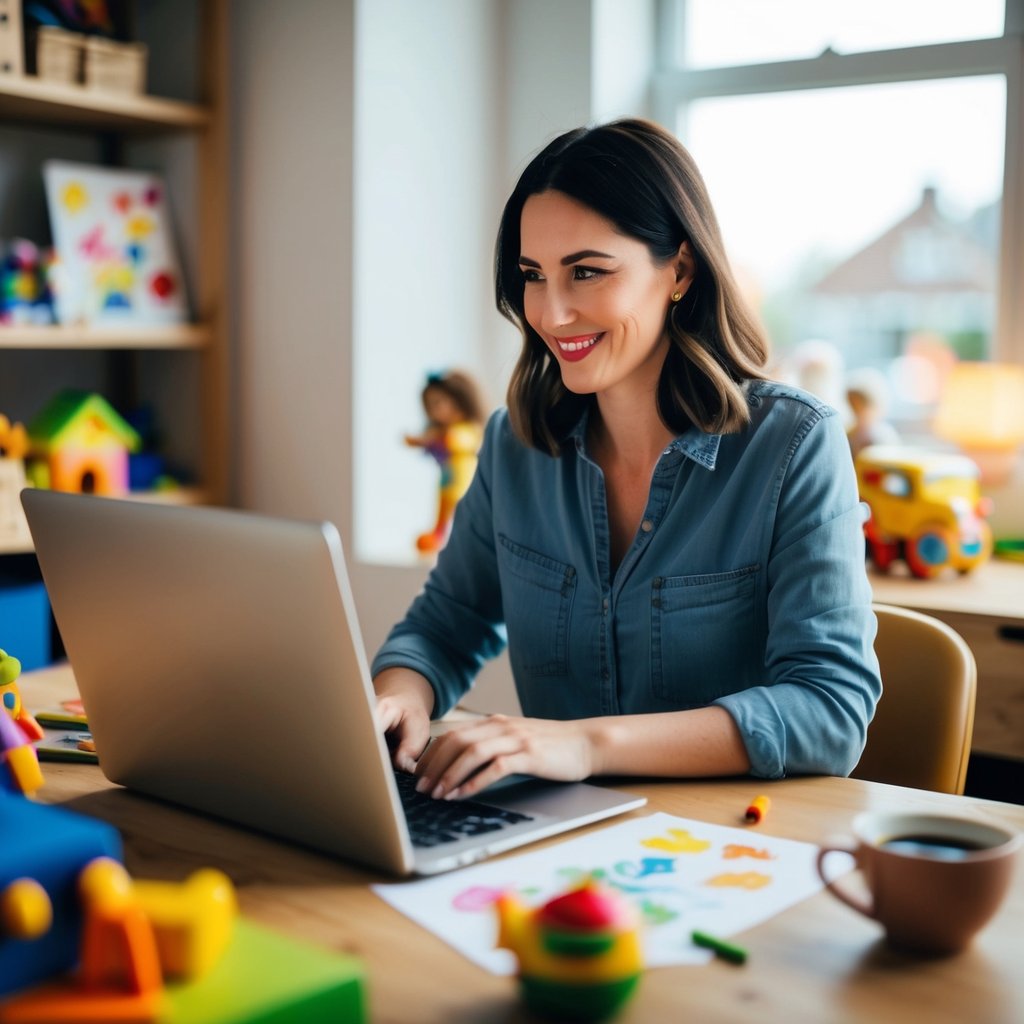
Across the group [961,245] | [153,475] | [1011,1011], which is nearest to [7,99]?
[153,475]

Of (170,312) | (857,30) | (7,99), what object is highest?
(857,30)

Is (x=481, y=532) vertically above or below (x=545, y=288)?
below

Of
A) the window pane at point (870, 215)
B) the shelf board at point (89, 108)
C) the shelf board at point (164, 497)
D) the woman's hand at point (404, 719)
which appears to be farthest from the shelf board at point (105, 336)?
the woman's hand at point (404, 719)

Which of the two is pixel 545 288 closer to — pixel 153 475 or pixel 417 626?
pixel 417 626

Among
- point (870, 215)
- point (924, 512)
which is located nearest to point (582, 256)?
point (924, 512)

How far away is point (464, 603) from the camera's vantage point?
152cm

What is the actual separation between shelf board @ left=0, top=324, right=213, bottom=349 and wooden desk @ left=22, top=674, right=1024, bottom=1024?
1.70 meters

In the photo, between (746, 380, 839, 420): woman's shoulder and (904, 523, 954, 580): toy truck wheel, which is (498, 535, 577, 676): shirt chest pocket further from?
(904, 523, 954, 580): toy truck wheel

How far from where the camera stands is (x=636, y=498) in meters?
1.44

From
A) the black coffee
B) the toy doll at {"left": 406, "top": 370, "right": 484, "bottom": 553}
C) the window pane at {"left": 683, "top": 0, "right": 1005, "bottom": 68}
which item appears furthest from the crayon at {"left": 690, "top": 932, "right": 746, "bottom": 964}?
the window pane at {"left": 683, "top": 0, "right": 1005, "bottom": 68}

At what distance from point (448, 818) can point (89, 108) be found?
2.10 metres

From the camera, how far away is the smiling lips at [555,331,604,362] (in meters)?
1.40

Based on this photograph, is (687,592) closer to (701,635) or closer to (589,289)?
(701,635)

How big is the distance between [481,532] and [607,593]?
8.5 inches
